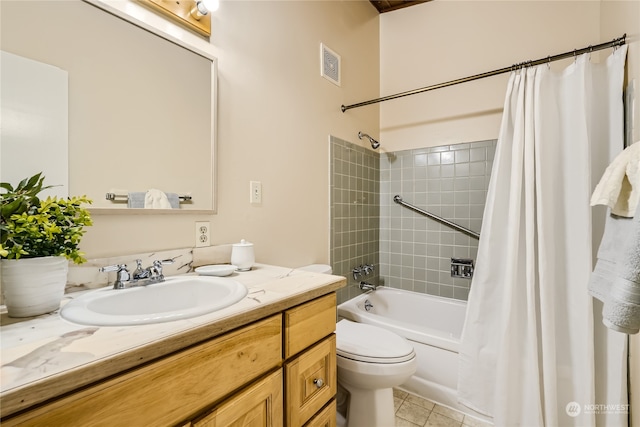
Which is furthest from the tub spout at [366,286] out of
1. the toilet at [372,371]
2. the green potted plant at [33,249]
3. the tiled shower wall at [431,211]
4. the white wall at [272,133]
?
the green potted plant at [33,249]

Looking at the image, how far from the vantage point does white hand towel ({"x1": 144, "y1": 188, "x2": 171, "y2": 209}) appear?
97cm

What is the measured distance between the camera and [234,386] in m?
0.64

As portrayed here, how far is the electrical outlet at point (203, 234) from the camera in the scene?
3.69 feet

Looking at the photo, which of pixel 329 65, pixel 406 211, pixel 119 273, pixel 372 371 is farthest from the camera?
pixel 406 211

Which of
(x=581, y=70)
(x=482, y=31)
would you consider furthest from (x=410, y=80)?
(x=581, y=70)

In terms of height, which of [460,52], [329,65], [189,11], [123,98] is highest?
[460,52]

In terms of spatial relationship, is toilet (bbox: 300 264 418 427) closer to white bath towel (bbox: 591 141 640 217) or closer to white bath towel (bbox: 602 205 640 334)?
white bath towel (bbox: 602 205 640 334)

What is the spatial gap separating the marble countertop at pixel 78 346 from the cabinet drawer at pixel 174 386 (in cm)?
2

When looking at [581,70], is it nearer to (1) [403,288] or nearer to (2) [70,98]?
(1) [403,288]

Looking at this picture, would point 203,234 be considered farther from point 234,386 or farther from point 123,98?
point 234,386

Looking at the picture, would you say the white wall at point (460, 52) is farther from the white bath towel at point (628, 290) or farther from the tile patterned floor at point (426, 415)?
the tile patterned floor at point (426, 415)

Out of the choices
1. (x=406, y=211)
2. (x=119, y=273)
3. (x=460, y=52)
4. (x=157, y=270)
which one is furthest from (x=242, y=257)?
(x=460, y=52)

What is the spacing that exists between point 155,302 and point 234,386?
419 mm

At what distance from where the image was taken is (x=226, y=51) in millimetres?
1240
